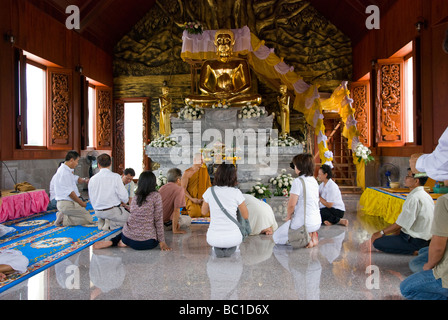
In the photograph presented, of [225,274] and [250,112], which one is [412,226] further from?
[250,112]

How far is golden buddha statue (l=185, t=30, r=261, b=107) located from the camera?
27.6ft

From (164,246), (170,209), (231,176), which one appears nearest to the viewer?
(231,176)

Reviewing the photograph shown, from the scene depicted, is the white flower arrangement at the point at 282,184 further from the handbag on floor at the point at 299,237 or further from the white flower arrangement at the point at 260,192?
the handbag on floor at the point at 299,237

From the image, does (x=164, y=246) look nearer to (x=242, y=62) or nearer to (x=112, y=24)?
(x=242, y=62)

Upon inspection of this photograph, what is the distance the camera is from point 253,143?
788cm

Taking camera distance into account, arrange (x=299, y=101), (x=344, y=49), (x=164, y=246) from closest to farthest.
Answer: (x=164, y=246) → (x=299, y=101) → (x=344, y=49)

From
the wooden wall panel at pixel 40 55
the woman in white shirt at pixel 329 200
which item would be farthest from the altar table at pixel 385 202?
the wooden wall panel at pixel 40 55

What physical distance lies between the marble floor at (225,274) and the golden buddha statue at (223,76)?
15.8ft

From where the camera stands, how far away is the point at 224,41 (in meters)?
8.55

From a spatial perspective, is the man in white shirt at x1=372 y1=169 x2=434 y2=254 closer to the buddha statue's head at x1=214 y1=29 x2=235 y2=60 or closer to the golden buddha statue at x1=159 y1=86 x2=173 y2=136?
the buddha statue's head at x1=214 y1=29 x2=235 y2=60

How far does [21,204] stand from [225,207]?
400cm

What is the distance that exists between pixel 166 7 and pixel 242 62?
3.21 meters

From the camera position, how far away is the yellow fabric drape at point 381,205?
196 inches

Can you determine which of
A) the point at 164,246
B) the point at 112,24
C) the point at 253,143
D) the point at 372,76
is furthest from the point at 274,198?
the point at 112,24
